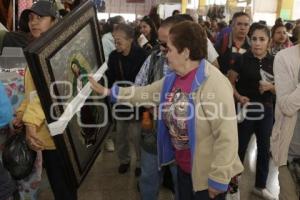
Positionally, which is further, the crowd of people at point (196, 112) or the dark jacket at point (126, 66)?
the dark jacket at point (126, 66)

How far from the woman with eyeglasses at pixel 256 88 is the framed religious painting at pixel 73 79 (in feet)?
4.43

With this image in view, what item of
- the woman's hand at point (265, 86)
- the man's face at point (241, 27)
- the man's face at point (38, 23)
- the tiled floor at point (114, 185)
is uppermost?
the man's face at point (38, 23)

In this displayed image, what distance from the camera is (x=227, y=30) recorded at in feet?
13.1

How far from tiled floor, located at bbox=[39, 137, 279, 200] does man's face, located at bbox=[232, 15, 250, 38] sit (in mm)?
1492

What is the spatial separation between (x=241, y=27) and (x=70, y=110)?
2.37 meters

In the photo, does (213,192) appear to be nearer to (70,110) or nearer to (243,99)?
(70,110)

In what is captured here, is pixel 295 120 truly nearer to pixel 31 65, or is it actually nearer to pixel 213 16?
pixel 31 65

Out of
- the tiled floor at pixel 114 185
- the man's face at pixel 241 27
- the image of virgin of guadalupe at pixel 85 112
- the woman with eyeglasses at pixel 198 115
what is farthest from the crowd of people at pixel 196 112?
the man's face at pixel 241 27

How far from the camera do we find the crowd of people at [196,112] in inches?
76.7

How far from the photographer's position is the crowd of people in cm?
195

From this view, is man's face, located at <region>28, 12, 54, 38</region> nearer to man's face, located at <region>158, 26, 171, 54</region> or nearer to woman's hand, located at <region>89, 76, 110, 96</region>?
woman's hand, located at <region>89, 76, 110, 96</region>

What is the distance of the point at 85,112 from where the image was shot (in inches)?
94.2

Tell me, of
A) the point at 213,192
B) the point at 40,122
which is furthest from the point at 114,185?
the point at 213,192

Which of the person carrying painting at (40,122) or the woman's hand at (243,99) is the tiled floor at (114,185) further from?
the person carrying painting at (40,122)
